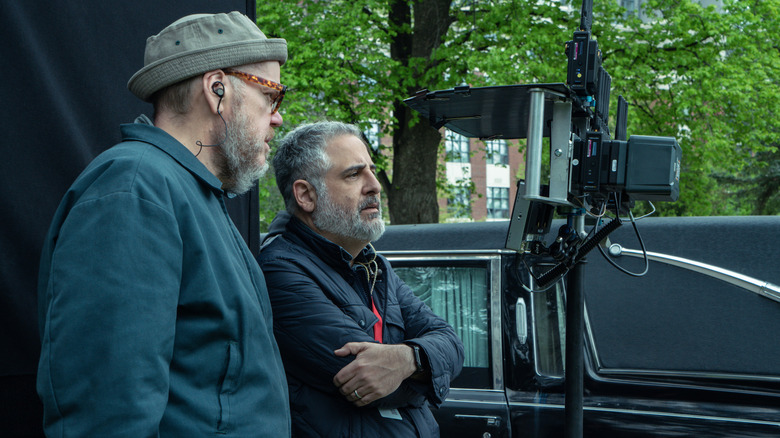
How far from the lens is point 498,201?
3953 cm

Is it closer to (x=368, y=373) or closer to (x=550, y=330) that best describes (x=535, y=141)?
(x=368, y=373)

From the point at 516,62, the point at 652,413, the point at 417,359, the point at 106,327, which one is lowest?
the point at 652,413

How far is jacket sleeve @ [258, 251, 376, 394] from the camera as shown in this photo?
6.88 ft

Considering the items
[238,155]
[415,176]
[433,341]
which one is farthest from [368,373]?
[415,176]

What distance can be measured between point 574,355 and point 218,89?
1521mm

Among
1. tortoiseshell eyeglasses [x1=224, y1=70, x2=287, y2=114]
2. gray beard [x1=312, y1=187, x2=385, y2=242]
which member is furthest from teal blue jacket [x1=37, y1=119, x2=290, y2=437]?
gray beard [x1=312, y1=187, x2=385, y2=242]

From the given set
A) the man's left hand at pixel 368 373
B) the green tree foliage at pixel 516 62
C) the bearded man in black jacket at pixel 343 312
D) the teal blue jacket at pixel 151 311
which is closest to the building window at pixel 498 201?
the green tree foliage at pixel 516 62

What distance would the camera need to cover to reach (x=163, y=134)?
1.55 meters

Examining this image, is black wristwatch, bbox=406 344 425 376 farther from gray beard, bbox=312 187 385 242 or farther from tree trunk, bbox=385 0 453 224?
tree trunk, bbox=385 0 453 224

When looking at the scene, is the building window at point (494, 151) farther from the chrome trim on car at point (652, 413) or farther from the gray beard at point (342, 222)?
the gray beard at point (342, 222)

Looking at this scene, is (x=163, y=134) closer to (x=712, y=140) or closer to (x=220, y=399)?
(x=220, y=399)

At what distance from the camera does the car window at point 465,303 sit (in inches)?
125

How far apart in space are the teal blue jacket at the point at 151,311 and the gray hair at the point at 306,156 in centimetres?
88

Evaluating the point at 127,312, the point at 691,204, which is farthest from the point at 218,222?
the point at 691,204
